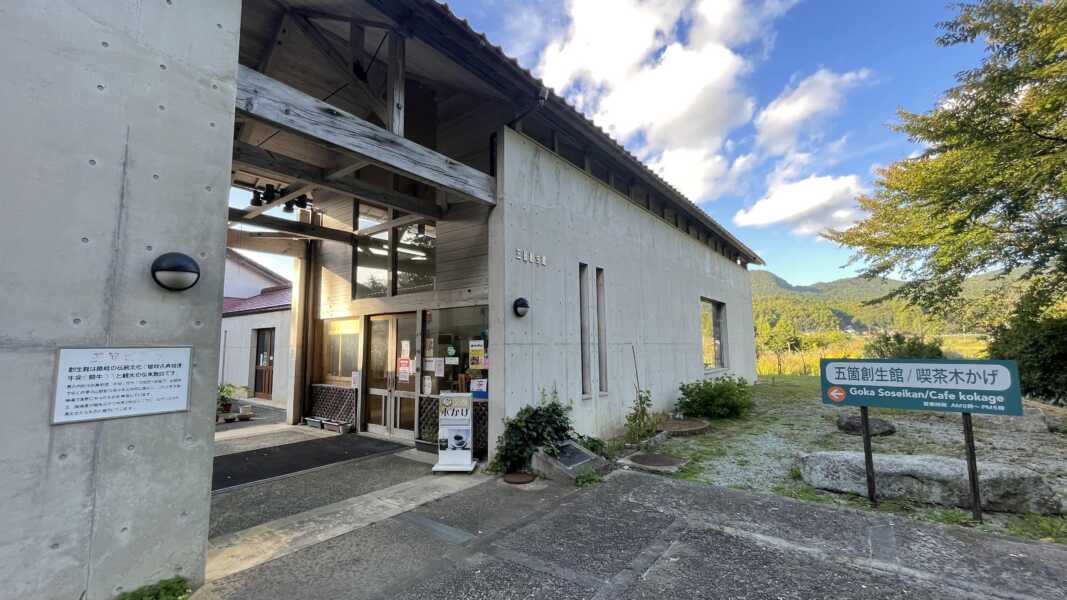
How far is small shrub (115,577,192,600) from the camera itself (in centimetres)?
234

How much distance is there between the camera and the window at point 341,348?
7500 millimetres

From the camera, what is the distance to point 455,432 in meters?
5.13

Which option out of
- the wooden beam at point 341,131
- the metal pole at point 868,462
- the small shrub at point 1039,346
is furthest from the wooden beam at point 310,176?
the small shrub at point 1039,346

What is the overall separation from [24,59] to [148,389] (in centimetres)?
189

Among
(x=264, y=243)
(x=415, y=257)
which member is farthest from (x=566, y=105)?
(x=264, y=243)

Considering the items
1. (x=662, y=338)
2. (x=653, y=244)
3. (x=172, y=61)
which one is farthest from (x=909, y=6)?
(x=172, y=61)

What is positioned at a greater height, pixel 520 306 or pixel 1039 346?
pixel 520 306

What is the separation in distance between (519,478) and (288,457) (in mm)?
3425

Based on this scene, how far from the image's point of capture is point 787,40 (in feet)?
32.7

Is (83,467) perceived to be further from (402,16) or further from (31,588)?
(402,16)

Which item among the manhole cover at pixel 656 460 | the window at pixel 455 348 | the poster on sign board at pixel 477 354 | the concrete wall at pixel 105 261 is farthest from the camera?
the window at pixel 455 348

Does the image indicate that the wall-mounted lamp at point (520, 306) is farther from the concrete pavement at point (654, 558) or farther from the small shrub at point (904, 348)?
the small shrub at point (904, 348)

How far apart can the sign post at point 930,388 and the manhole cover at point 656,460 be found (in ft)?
6.51

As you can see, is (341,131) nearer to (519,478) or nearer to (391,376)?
(519,478)
